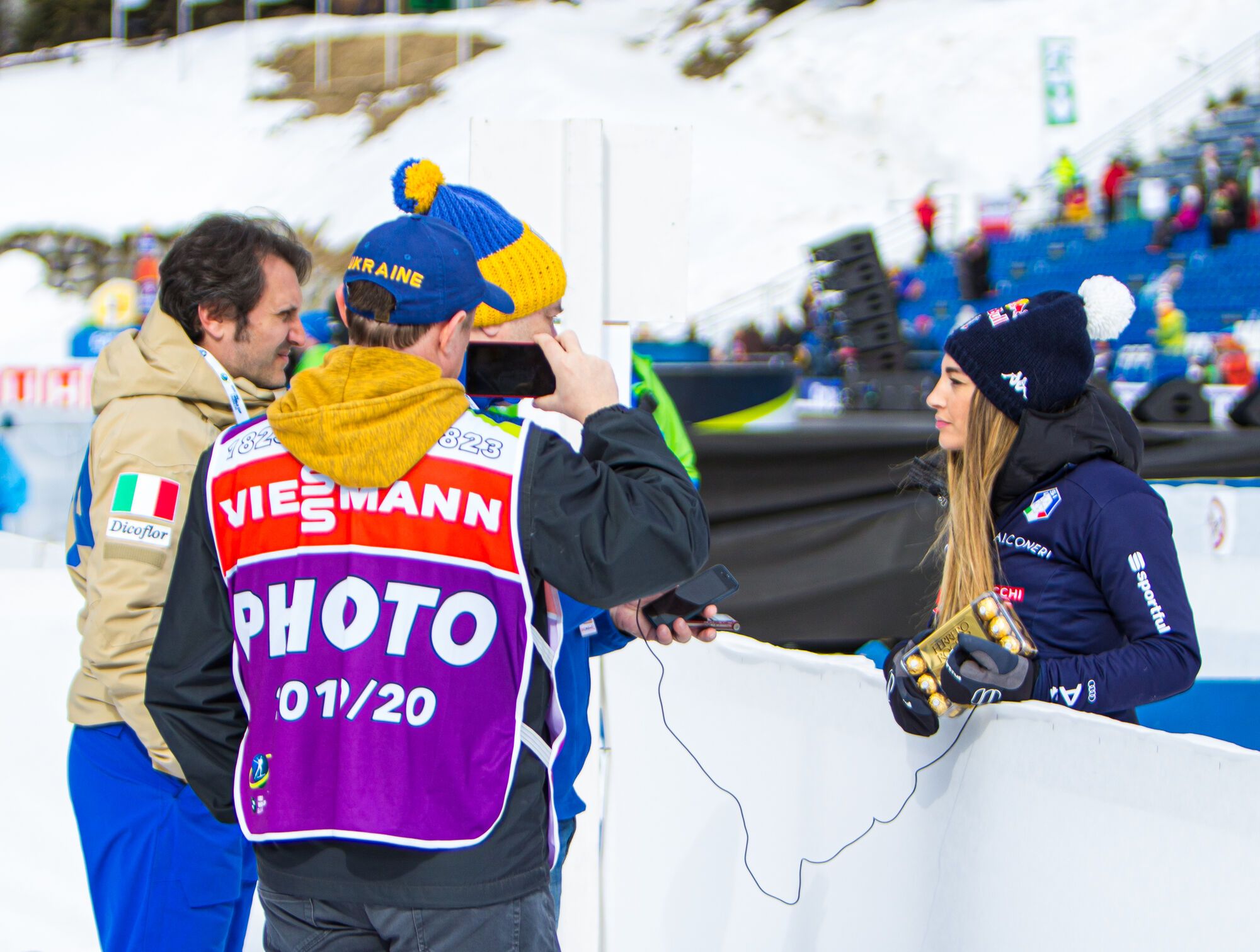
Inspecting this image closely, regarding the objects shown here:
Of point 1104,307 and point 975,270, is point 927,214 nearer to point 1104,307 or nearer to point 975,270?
point 975,270

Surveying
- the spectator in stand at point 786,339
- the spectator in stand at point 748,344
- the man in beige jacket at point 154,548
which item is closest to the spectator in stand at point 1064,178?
the spectator in stand at point 786,339

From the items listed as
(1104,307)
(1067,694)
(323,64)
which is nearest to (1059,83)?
(323,64)

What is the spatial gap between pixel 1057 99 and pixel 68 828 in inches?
1252

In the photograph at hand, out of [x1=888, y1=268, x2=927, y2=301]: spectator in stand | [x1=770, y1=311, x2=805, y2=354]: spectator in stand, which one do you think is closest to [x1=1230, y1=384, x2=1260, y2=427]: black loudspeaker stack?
[x1=770, y1=311, x2=805, y2=354]: spectator in stand

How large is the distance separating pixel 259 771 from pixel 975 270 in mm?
20406

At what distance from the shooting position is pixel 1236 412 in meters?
6.47

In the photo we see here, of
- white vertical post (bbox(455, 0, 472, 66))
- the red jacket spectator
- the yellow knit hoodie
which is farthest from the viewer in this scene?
white vertical post (bbox(455, 0, 472, 66))

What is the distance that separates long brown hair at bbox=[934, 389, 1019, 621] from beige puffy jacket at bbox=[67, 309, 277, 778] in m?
1.40

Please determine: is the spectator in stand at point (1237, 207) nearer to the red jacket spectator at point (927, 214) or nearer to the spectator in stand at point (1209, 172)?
the spectator in stand at point (1209, 172)

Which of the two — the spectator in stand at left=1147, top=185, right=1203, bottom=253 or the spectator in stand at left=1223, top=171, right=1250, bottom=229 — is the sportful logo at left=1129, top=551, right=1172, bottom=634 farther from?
the spectator in stand at left=1147, top=185, right=1203, bottom=253

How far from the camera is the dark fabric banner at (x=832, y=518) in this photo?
4660 millimetres

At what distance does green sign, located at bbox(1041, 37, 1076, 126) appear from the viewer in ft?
99.3

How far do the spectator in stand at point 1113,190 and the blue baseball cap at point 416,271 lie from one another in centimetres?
2234

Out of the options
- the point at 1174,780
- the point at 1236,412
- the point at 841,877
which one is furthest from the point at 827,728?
the point at 1236,412
